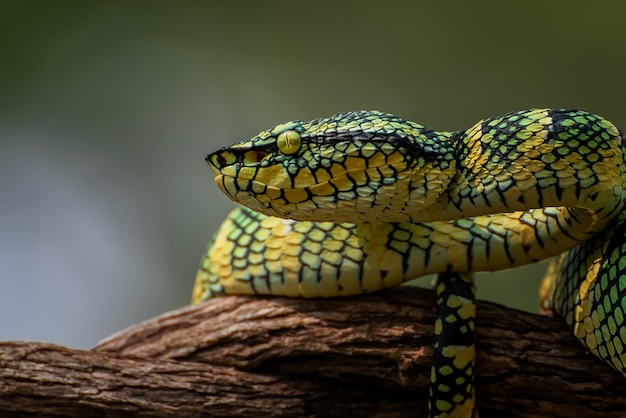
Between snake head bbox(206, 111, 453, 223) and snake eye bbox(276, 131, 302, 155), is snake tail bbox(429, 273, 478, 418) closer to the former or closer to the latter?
snake head bbox(206, 111, 453, 223)

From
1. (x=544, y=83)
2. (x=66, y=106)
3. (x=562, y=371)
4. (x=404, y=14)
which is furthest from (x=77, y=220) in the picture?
(x=562, y=371)

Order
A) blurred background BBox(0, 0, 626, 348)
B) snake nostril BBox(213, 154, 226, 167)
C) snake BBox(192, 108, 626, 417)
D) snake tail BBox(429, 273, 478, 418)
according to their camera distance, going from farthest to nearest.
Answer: blurred background BBox(0, 0, 626, 348)
snake tail BBox(429, 273, 478, 418)
snake nostril BBox(213, 154, 226, 167)
snake BBox(192, 108, 626, 417)

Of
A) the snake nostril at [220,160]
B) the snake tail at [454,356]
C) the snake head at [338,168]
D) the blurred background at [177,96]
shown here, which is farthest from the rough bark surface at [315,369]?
the blurred background at [177,96]

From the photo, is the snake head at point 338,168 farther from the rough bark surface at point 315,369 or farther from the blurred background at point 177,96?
the blurred background at point 177,96

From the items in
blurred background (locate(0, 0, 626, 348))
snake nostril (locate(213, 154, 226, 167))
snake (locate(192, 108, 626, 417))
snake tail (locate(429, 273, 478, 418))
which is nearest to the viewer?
snake (locate(192, 108, 626, 417))

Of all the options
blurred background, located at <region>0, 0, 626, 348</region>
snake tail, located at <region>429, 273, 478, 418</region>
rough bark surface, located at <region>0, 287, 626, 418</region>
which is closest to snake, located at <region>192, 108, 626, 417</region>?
snake tail, located at <region>429, 273, 478, 418</region>

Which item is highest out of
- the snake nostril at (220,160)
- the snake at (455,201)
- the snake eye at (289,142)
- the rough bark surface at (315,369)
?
the snake eye at (289,142)

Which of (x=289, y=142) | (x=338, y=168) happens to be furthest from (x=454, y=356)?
(x=289, y=142)
